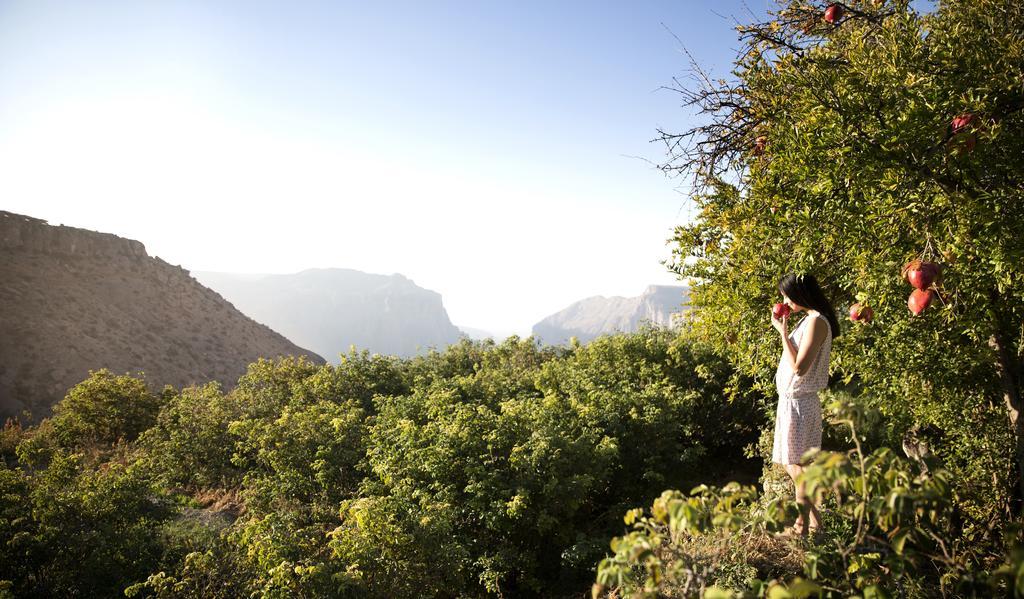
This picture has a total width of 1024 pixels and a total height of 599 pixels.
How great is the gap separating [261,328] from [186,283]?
23.8 ft

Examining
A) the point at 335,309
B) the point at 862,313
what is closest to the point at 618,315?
the point at 335,309

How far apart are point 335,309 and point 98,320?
137 metres

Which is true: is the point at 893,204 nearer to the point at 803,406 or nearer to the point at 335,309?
the point at 803,406

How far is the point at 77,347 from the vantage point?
2875 cm

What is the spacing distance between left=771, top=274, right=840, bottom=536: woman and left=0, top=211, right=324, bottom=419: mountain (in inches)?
1331

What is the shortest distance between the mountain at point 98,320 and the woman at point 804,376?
1331 inches

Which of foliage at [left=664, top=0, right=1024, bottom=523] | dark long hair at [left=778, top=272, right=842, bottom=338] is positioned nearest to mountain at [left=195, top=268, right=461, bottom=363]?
foliage at [left=664, top=0, right=1024, bottom=523]

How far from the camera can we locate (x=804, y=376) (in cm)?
299

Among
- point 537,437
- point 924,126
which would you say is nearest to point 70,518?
point 537,437

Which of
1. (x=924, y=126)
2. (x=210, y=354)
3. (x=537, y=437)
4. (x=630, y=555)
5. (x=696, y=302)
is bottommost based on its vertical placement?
(x=210, y=354)

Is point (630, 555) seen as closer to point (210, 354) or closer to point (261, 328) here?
point (210, 354)

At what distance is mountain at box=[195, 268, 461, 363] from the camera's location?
5871 inches

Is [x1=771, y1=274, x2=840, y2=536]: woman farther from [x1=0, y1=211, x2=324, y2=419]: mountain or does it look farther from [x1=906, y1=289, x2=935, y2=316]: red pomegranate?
[x1=0, y1=211, x2=324, y2=419]: mountain

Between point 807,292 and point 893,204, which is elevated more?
point 893,204
